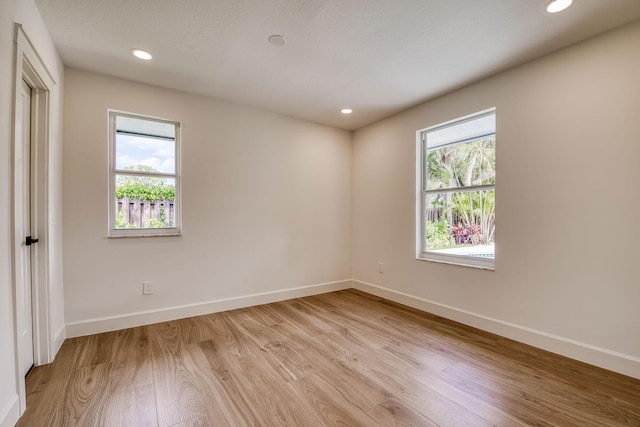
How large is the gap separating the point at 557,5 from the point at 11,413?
4.00 m

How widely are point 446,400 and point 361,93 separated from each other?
9.64 feet

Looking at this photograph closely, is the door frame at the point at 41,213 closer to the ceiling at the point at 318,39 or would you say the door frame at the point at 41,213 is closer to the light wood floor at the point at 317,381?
the light wood floor at the point at 317,381

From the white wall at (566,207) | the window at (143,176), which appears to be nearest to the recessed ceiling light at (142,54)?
the window at (143,176)

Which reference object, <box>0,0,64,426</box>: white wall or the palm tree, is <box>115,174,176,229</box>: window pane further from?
the palm tree

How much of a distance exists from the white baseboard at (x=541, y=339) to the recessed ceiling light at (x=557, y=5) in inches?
96.5

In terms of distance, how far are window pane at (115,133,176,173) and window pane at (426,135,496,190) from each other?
307 cm

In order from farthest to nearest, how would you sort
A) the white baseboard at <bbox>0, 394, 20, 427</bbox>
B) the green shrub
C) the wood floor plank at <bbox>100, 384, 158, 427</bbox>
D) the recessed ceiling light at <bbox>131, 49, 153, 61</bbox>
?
the green shrub < the recessed ceiling light at <bbox>131, 49, 153, 61</bbox> < the wood floor plank at <bbox>100, 384, 158, 427</bbox> < the white baseboard at <bbox>0, 394, 20, 427</bbox>

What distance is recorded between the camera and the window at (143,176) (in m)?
2.91

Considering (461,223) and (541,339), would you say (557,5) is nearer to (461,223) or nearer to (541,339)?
(461,223)

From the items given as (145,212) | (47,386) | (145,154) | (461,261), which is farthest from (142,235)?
(461,261)

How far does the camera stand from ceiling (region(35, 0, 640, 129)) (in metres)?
1.92

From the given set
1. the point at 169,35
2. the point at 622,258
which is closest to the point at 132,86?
the point at 169,35

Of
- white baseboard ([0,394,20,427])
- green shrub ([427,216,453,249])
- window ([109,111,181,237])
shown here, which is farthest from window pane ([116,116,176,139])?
green shrub ([427,216,453,249])

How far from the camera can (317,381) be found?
199 centimetres
